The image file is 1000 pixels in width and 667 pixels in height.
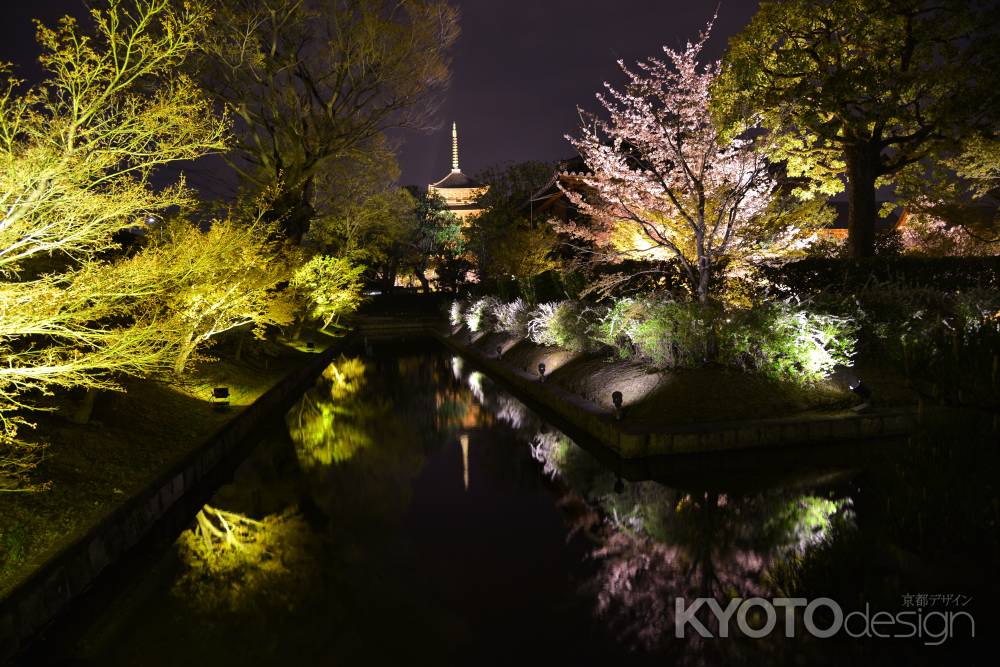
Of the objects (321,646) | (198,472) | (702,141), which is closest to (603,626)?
(321,646)

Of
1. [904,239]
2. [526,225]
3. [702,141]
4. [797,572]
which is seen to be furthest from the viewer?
[526,225]

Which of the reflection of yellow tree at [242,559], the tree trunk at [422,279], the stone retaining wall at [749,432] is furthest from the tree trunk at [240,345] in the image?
the tree trunk at [422,279]

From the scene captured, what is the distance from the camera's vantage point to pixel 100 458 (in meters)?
7.32

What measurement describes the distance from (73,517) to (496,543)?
4.21 metres

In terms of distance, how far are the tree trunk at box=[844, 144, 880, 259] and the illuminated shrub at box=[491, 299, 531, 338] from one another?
10.1 meters

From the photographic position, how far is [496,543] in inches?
262

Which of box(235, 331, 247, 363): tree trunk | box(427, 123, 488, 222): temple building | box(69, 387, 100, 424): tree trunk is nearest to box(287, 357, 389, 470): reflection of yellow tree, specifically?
box(235, 331, 247, 363): tree trunk

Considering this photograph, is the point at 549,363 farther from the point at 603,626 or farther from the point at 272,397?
the point at 603,626

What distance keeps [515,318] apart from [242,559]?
16.3 m

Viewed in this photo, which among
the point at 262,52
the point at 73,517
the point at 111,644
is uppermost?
the point at 262,52

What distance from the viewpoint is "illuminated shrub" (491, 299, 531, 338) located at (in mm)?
21062

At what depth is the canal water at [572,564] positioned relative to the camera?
4.48m

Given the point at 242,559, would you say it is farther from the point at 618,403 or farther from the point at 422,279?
the point at 422,279

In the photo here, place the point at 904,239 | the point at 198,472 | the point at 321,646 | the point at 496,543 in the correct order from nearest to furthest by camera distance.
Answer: the point at 321,646
the point at 496,543
the point at 198,472
the point at 904,239
